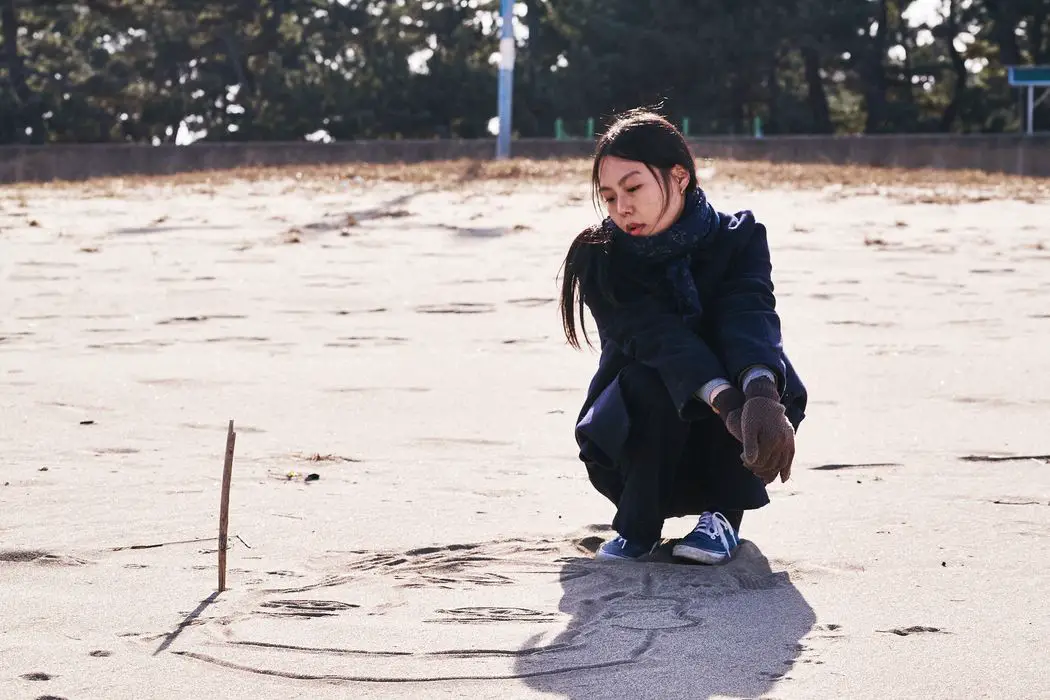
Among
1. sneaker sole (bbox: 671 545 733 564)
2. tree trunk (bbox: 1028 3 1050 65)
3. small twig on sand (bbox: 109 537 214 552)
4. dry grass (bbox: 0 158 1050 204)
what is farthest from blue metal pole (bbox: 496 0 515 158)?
sneaker sole (bbox: 671 545 733 564)

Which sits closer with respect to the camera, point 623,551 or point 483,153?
point 623,551

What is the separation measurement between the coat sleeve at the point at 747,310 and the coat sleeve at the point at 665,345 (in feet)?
0.18

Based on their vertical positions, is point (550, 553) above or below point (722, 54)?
below

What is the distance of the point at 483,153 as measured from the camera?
74.4 ft

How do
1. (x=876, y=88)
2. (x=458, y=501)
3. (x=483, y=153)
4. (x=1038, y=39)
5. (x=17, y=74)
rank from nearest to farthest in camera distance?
(x=458, y=501), (x=483, y=153), (x=17, y=74), (x=1038, y=39), (x=876, y=88)

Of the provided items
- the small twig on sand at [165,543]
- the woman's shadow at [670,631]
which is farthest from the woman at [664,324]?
the small twig on sand at [165,543]

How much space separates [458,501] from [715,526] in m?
0.79

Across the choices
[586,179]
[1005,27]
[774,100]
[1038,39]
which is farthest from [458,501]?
[1038,39]

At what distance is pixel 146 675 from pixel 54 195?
12.2 m

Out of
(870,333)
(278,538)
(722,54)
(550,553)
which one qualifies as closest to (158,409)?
(278,538)

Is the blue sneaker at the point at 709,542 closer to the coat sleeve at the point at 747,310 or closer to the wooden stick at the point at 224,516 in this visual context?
the coat sleeve at the point at 747,310

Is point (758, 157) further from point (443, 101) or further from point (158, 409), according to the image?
point (158, 409)

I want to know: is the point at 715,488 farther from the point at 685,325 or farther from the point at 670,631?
the point at 670,631

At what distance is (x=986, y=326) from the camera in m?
6.92
